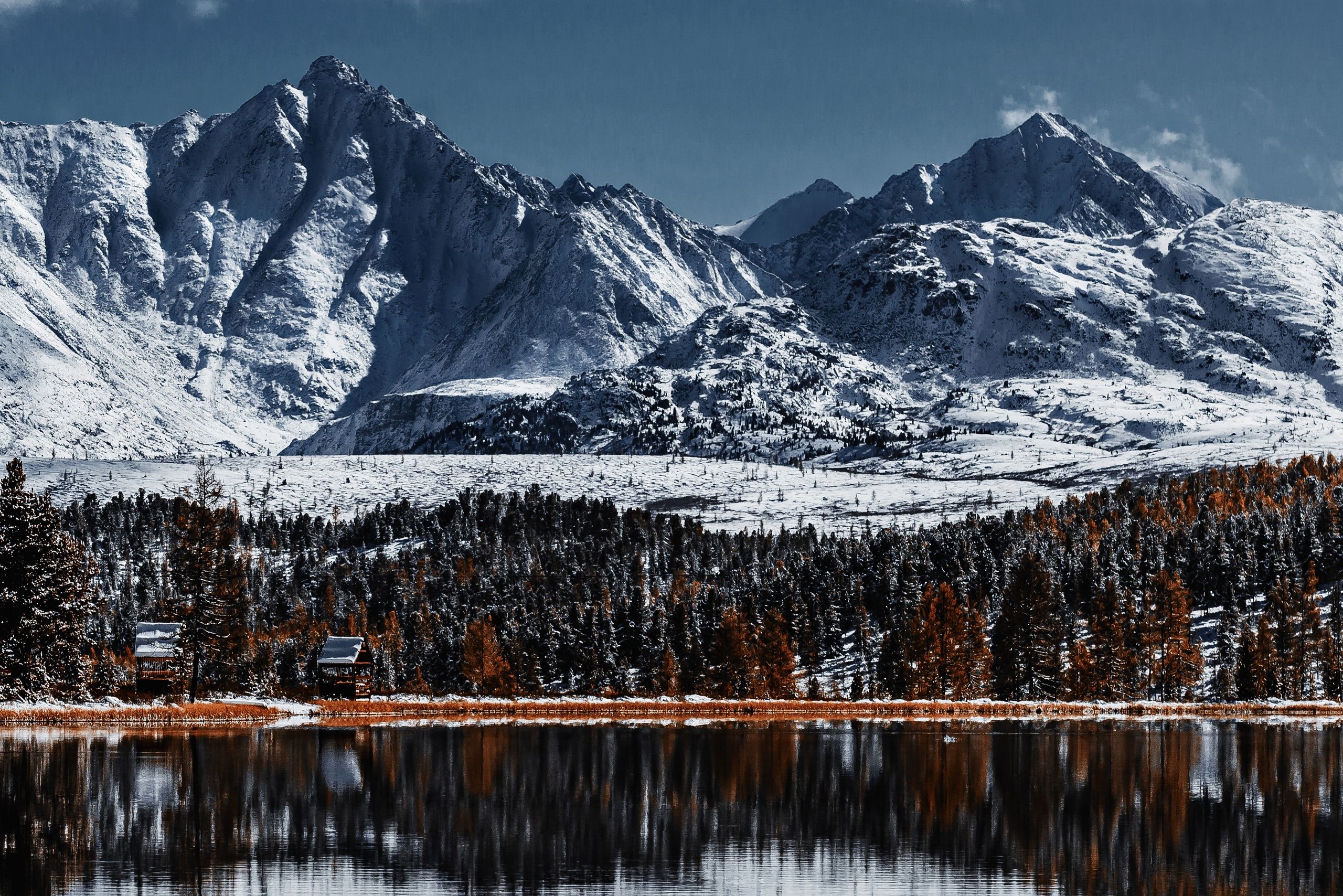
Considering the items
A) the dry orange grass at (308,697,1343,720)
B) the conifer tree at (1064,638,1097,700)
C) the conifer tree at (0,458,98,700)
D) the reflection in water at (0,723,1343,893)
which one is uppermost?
the conifer tree at (0,458,98,700)

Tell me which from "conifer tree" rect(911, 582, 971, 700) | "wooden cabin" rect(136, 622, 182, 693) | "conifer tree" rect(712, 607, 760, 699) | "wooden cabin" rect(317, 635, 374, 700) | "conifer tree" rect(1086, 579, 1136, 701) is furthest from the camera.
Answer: "conifer tree" rect(712, 607, 760, 699)

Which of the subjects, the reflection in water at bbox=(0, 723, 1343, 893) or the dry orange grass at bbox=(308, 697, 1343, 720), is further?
the dry orange grass at bbox=(308, 697, 1343, 720)

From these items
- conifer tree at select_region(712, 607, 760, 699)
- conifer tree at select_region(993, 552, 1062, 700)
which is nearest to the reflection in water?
conifer tree at select_region(993, 552, 1062, 700)

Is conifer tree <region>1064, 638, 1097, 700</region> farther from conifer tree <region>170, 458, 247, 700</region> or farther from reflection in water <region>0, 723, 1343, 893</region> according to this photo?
conifer tree <region>170, 458, 247, 700</region>

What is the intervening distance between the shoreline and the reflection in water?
69.2 feet

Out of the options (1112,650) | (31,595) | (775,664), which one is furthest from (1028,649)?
(31,595)

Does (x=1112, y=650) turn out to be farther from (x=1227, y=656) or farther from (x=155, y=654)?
(x=155, y=654)

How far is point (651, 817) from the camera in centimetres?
5800

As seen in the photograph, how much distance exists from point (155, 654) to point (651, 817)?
9855 cm

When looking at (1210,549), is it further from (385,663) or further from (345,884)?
(345,884)

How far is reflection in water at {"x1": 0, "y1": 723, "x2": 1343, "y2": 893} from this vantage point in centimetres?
4500

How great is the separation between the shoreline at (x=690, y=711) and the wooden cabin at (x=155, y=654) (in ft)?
57.6


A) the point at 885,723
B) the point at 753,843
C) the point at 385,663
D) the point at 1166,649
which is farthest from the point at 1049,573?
the point at 753,843

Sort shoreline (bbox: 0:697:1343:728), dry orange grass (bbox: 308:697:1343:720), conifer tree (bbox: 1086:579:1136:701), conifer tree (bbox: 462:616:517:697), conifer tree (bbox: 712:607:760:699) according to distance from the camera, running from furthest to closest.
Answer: conifer tree (bbox: 462:616:517:697) → conifer tree (bbox: 712:607:760:699) → conifer tree (bbox: 1086:579:1136:701) → dry orange grass (bbox: 308:697:1343:720) → shoreline (bbox: 0:697:1343:728)
